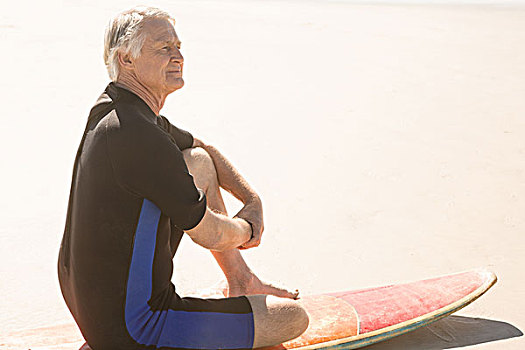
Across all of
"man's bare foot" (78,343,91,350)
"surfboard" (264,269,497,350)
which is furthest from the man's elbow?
"man's bare foot" (78,343,91,350)

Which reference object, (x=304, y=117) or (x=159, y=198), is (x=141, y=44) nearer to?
(x=159, y=198)

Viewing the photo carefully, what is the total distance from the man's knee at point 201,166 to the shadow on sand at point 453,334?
89 cm

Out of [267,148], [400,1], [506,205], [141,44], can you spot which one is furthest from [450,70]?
[400,1]

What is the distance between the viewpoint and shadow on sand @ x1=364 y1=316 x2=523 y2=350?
305 cm

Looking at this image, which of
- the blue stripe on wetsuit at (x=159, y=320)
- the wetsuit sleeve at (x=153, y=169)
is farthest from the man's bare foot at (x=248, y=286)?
the wetsuit sleeve at (x=153, y=169)

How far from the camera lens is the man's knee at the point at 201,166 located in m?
2.77

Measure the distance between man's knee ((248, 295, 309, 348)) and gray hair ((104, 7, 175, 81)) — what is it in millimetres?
894

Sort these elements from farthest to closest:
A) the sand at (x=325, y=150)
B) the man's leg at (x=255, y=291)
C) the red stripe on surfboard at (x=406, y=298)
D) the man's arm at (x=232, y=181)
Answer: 1. the sand at (x=325, y=150)
2. the red stripe on surfboard at (x=406, y=298)
3. the man's arm at (x=232, y=181)
4. the man's leg at (x=255, y=291)

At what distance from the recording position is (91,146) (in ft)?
7.47

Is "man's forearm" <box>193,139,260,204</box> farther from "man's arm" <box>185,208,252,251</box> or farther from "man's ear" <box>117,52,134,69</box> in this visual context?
"man's ear" <box>117,52,134,69</box>

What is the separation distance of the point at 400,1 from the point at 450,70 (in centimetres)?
898

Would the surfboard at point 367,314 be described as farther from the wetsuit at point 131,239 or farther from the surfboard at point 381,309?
the wetsuit at point 131,239

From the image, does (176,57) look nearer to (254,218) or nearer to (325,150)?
(254,218)

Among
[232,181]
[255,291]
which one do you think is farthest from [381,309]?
[232,181]
